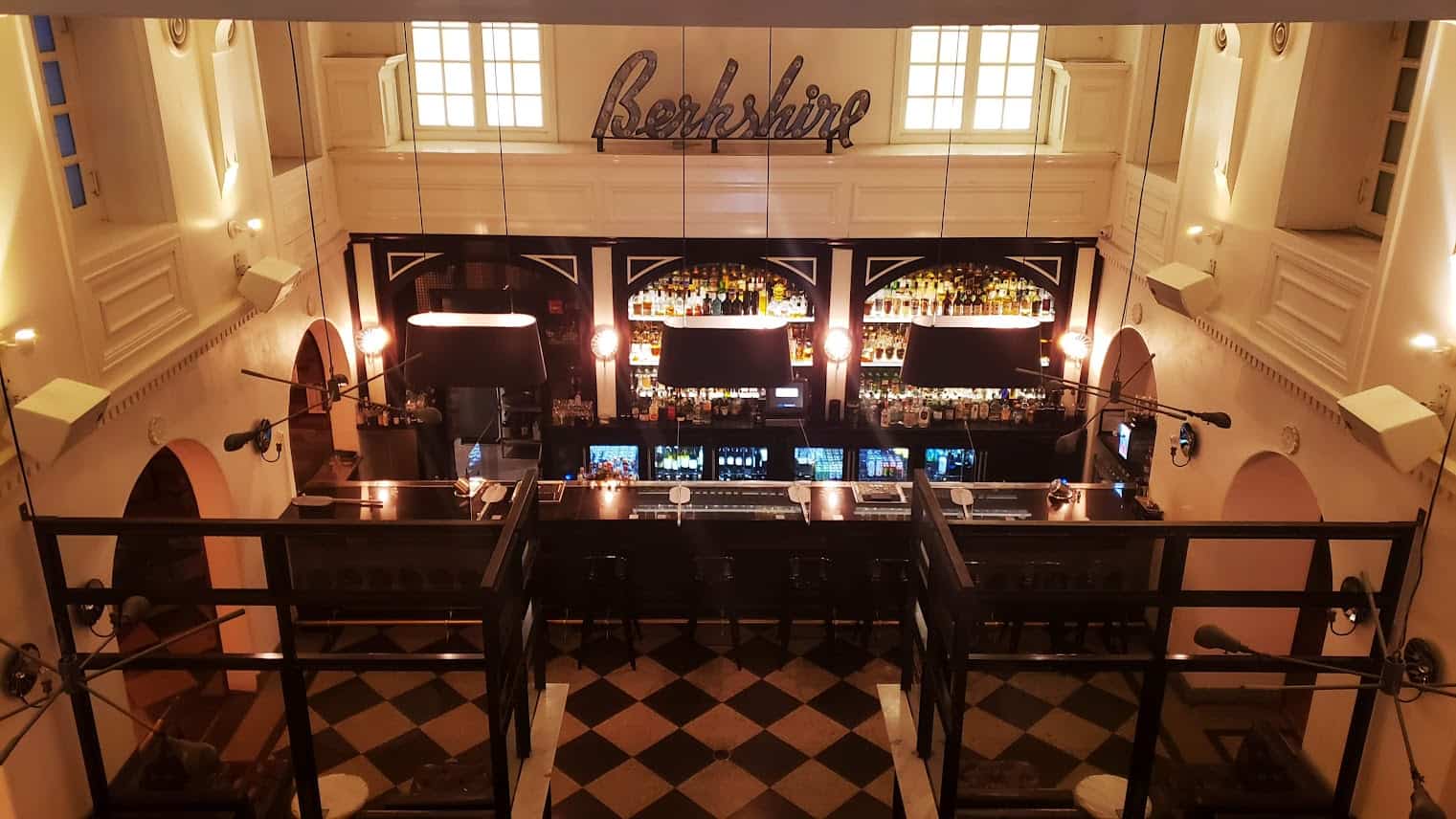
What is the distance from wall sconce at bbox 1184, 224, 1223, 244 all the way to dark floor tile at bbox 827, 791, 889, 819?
4.63m

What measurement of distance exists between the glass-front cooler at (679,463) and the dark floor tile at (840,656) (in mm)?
2479

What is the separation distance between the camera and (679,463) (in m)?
11.0

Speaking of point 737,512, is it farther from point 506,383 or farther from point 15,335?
point 15,335

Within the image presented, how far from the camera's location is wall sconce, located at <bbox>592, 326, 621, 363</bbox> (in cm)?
1012

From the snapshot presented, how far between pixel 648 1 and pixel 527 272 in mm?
9287

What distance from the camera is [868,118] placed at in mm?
10250

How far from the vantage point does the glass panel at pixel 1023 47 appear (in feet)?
33.0

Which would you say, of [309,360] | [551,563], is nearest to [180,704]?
[551,563]

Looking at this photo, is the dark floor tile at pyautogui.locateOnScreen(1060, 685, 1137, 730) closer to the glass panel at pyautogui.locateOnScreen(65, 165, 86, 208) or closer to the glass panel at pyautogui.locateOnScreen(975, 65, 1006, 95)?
the glass panel at pyautogui.locateOnScreen(975, 65, 1006, 95)

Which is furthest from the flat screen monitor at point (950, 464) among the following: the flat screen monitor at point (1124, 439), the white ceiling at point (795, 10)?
the white ceiling at point (795, 10)

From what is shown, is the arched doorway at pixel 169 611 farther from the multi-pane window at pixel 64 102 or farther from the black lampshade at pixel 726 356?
the black lampshade at pixel 726 356

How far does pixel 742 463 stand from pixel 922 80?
4.12 m

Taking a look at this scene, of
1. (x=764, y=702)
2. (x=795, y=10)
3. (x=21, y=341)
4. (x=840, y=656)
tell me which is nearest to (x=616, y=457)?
(x=840, y=656)

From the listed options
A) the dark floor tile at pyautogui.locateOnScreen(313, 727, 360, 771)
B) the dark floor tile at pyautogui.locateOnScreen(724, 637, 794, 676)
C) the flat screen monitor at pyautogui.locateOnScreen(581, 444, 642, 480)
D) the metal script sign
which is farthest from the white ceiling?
the flat screen monitor at pyautogui.locateOnScreen(581, 444, 642, 480)
